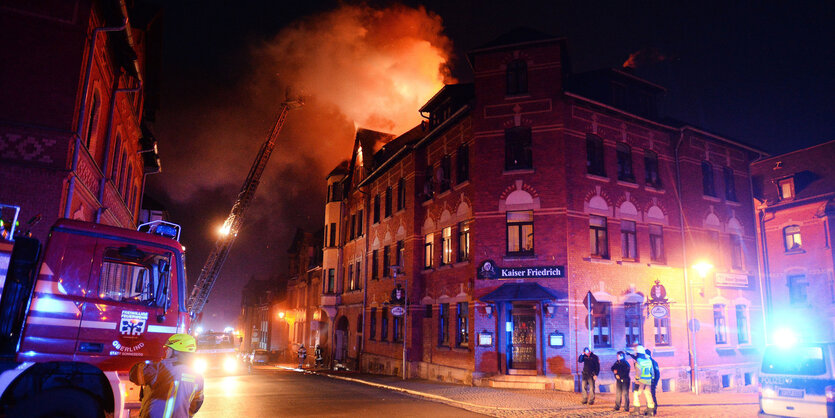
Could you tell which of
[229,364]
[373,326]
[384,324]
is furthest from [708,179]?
[229,364]

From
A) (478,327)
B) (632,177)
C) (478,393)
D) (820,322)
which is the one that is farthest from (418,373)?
(820,322)

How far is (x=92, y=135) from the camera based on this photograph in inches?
546

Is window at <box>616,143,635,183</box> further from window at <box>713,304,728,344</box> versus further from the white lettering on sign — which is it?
the white lettering on sign

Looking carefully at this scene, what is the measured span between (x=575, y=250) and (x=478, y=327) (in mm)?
4487

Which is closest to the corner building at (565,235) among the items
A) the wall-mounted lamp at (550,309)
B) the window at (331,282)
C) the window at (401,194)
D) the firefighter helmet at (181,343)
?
the wall-mounted lamp at (550,309)

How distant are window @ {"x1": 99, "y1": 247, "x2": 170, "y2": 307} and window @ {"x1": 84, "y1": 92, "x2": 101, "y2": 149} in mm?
7213

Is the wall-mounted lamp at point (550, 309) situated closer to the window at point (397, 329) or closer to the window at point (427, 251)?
the window at point (427, 251)

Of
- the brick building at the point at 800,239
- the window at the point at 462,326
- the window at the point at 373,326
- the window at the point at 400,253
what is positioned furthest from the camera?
the window at the point at 373,326

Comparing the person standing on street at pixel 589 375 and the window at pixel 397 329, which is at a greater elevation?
the window at pixel 397 329

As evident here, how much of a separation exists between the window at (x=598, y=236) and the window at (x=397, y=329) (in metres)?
10.7

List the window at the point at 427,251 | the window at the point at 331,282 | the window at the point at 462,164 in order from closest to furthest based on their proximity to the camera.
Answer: the window at the point at 462,164
the window at the point at 427,251
the window at the point at 331,282

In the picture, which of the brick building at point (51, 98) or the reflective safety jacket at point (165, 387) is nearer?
the reflective safety jacket at point (165, 387)

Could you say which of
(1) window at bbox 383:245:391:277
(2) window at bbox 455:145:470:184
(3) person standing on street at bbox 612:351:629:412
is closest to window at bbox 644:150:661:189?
(2) window at bbox 455:145:470:184

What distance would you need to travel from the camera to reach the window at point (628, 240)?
67.0ft
